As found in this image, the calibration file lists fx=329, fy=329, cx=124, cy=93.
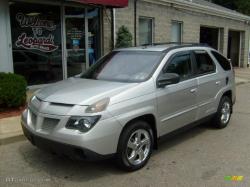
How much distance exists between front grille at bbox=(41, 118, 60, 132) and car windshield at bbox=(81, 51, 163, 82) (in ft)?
4.00

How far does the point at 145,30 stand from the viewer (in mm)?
13984

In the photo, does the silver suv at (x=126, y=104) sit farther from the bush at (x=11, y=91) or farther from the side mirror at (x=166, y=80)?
the bush at (x=11, y=91)

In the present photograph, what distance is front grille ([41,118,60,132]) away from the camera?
4.09 metres

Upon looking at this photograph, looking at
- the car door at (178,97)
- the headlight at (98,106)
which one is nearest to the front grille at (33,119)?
the headlight at (98,106)

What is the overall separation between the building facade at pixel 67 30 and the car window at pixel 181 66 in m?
4.65

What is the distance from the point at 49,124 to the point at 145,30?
1046cm

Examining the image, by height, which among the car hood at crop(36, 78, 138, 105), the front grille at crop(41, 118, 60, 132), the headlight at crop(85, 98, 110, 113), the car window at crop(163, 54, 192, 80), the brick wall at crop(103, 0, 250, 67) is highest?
the brick wall at crop(103, 0, 250, 67)

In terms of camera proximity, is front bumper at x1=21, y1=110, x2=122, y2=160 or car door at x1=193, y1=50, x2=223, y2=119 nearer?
front bumper at x1=21, y1=110, x2=122, y2=160

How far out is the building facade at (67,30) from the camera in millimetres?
9141

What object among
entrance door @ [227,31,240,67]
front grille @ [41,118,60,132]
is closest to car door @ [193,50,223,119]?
front grille @ [41,118,60,132]

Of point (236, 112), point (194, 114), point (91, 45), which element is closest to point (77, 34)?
point (91, 45)

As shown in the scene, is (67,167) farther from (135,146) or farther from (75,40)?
(75,40)

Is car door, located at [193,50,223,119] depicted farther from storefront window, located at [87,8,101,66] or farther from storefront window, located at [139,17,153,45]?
storefront window, located at [139,17,153,45]

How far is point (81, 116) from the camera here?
13.0 feet
